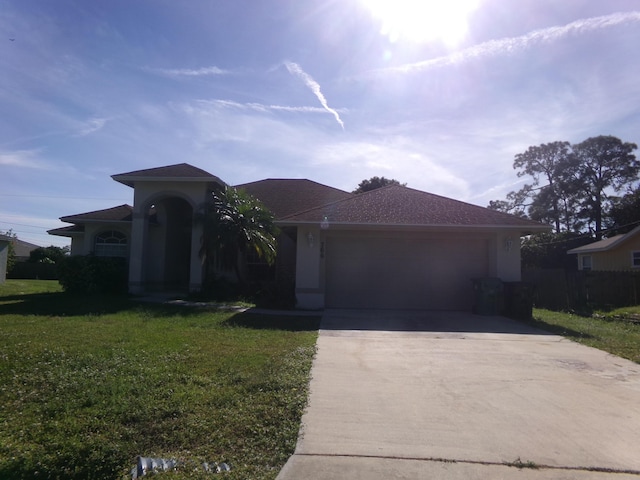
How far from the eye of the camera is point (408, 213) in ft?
48.2

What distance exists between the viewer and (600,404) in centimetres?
563

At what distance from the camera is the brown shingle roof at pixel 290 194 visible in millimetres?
20953

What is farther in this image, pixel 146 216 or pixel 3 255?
pixel 3 255

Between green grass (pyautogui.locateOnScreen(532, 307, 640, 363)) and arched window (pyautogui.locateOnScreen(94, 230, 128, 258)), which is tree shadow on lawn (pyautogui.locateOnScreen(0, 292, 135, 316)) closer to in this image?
arched window (pyautogui.locateOnScreen(94, 230, 128, 258))

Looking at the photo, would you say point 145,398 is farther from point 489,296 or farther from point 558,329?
point 489,296

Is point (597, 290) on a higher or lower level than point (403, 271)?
lower

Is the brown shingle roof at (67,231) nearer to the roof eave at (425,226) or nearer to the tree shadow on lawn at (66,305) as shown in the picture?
the tree shadow on lawn at (66,305)

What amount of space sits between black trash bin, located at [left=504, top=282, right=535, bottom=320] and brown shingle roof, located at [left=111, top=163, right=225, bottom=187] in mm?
10671

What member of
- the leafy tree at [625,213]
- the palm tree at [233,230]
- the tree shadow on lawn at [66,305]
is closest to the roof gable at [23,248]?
the tree shadow on lawn at [66,305]

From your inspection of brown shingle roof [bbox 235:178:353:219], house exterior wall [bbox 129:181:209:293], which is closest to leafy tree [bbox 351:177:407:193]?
brown shingle roof [bbox 235:178:353:219]

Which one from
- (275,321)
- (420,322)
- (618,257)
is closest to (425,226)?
(420,322)

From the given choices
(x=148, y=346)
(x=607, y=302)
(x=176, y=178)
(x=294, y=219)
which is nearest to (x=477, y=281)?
(x=294, y=219)

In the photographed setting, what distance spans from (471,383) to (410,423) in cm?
186

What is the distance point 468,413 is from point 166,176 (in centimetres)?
1479
